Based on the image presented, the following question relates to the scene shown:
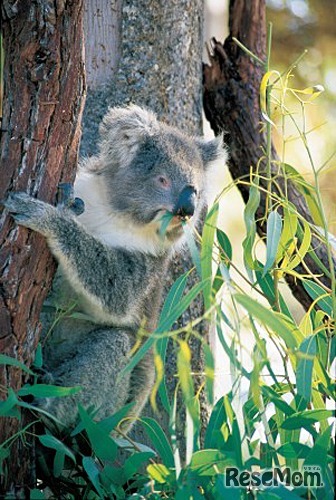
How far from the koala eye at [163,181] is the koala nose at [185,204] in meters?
0.14

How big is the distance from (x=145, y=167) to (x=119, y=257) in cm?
38

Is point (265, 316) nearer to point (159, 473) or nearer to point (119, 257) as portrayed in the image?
point (159, 473)

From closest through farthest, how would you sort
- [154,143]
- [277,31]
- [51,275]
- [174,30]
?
[51,275] < [154,143] < [174,30] < [277,31]

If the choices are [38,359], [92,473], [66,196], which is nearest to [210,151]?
[66,196]

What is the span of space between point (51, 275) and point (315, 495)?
1.09m

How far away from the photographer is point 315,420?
8.43 ft

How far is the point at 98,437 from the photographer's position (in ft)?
8.84

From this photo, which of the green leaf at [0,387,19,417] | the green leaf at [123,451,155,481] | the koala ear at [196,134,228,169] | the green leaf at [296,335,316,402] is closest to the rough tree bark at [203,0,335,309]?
the koala ear at [196,134,228,169]

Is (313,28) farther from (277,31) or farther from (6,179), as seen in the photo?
(6,179)

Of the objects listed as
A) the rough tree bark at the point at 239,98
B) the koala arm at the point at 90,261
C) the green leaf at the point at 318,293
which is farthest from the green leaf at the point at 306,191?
the rough tree bark at the point at 239,98

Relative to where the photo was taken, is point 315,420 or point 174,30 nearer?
point 315,420

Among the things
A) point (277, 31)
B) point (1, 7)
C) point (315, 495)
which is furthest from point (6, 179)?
point (277, 31)

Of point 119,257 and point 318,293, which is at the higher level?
point 119,257

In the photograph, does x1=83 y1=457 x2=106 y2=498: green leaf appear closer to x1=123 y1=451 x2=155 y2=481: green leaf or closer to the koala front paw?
x1=123 y1=451 x2=155 y2=481: green leaf
